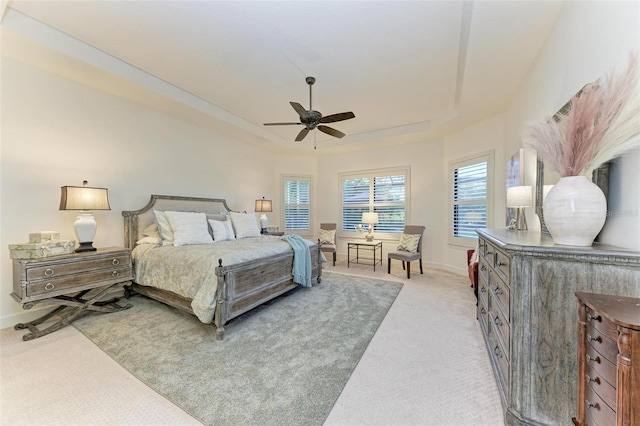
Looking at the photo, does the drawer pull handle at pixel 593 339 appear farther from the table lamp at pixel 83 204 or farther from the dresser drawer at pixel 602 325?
the table lamp at pixel 83 204

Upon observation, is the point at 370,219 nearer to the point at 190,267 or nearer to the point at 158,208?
the point at 190,267

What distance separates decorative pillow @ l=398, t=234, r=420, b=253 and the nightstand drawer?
14.8 feet

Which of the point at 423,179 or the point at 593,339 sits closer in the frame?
the point at 593,339

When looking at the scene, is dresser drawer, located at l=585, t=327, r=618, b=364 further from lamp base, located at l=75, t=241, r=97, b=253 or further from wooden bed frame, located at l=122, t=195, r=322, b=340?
lamp base, located at l=75, t=241, r=97, b=253

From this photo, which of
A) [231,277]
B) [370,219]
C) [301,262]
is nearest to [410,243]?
[370,219]

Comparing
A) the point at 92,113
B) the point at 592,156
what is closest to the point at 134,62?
the point at 92,113

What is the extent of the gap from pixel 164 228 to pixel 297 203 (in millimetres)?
3604

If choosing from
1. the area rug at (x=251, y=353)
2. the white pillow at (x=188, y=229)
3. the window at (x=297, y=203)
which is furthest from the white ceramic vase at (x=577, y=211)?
the window at (x=297, y=203)

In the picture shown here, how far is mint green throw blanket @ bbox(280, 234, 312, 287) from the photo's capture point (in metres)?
3.43

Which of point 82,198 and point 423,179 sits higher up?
point 423,179

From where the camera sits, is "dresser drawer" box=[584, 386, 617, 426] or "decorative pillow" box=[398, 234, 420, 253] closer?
"dresser drawer" box=[584, 386, 617, 426]

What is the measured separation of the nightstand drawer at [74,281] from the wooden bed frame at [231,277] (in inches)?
15.0

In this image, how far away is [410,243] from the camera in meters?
4.66

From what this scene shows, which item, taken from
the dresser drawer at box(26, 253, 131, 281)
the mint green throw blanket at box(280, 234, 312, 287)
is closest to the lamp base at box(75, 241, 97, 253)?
the dresser drawer at box(26, 253, 131, 281)
